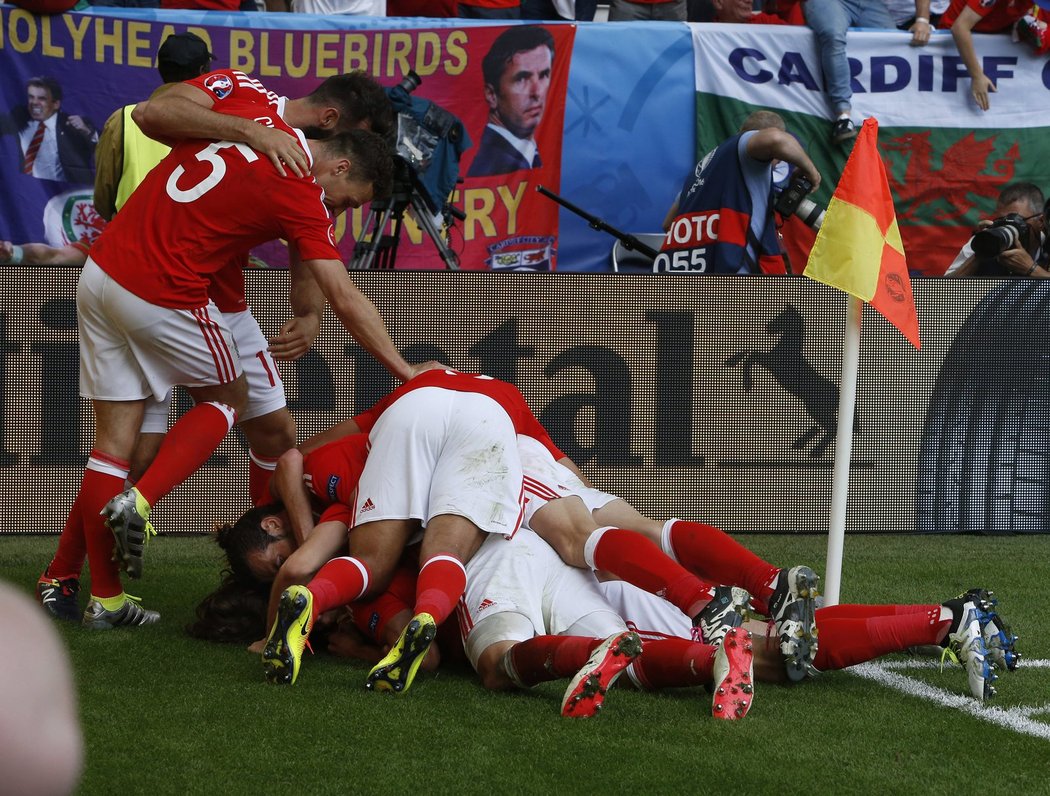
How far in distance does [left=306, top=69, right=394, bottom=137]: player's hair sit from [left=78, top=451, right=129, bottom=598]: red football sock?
57.0 inches

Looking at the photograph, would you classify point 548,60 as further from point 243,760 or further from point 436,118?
Answer: point 243,760

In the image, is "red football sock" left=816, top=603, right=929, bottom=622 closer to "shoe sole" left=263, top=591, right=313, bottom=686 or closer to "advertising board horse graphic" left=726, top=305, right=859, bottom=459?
"shoe sole" left=263, top=591, right=313, bottom=686

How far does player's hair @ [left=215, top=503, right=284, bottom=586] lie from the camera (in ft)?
13.1

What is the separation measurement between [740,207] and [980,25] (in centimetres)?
272

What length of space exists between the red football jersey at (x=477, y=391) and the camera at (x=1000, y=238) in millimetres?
3949

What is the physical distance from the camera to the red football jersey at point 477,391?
12.9ft

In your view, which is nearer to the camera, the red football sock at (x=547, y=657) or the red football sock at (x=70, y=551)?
the red football sock at (x=547, y=657)

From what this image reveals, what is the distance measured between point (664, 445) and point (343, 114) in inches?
86.6

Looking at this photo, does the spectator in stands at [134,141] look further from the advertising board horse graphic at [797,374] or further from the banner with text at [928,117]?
the banner with text at [928,117]

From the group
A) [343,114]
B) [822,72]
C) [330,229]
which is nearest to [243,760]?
[330,229]

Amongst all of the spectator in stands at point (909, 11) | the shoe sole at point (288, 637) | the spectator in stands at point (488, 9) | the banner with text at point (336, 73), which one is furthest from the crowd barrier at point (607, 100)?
the shoe sole at point (288, 637)

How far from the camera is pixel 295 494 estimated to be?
402 centimetres

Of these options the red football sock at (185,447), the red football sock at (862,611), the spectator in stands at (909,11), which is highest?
the spectator in stands at (909,11)

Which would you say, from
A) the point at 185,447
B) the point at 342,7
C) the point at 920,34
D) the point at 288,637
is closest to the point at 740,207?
the point at 920,34
